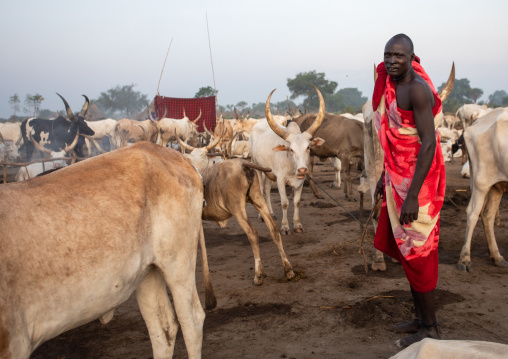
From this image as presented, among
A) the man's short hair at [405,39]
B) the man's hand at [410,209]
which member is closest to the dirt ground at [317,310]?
the man's hand at [410,209]

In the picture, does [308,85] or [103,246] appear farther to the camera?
[308,85]

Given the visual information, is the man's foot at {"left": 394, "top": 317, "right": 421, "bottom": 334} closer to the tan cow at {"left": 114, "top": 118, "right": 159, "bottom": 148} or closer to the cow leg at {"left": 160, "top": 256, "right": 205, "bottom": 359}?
the cow leg at {"left": 160, "top": 256, "right": 205, "bottom": 359}

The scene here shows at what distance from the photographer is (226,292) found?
5.16 metres

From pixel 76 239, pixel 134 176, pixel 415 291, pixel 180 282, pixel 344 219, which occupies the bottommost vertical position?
pixel 344 219

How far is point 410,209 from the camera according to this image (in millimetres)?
3305

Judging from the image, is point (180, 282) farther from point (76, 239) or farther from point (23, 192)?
point (23, 192)

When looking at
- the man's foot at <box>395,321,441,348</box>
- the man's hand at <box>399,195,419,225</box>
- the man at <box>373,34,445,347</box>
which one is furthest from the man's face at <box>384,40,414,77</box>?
the man's foot at <box>395,321,441,348</box>

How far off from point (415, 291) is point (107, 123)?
19092 millimetres

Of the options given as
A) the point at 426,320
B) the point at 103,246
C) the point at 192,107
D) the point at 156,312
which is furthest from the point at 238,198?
the point at 192,107

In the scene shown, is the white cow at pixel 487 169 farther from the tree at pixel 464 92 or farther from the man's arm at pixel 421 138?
the tree at pixel 464 92

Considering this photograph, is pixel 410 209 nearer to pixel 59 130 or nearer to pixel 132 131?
pixel 59 130

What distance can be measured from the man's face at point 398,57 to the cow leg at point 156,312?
223 centimetres

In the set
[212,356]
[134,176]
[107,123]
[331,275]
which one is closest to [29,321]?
[134,176]

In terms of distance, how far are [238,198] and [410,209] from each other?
2.52 meters
